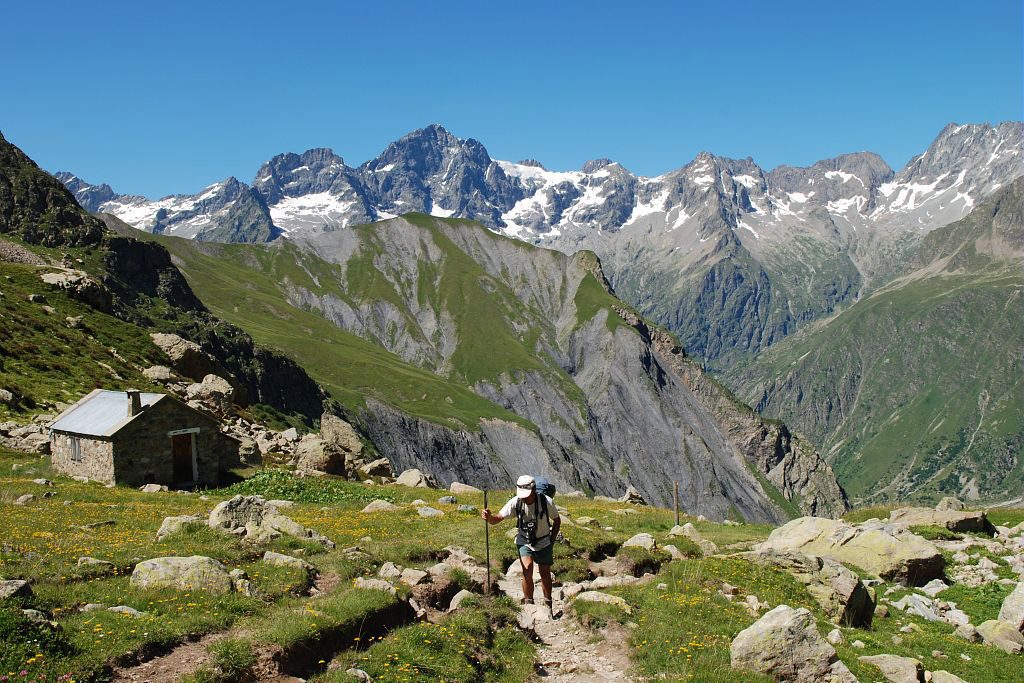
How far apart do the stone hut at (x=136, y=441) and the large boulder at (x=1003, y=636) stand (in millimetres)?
36691

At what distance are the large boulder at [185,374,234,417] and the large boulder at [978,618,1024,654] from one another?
47.2 metres

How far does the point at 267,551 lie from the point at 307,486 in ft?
62.6

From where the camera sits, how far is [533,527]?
19719mm

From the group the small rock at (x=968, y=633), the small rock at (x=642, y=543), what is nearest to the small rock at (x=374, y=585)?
the small rock at (x=642, y=543)

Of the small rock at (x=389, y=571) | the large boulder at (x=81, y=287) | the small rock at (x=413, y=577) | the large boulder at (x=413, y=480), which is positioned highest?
the large boulder at (x=81, y=287)

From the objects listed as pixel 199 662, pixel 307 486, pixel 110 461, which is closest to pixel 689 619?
pixel 199 662

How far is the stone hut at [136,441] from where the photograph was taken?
35969 millimetres

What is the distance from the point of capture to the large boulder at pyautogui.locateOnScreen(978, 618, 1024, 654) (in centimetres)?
2097

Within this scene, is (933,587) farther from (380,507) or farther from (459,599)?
(380,507)

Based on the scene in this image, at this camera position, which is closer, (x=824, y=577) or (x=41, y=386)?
(x=824, y=577)

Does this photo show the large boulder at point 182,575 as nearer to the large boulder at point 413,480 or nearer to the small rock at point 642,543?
the small rock at point 642,543

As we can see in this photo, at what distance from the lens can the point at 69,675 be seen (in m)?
12.0

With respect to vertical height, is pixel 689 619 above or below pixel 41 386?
below

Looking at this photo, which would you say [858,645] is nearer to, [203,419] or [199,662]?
[199,662]
